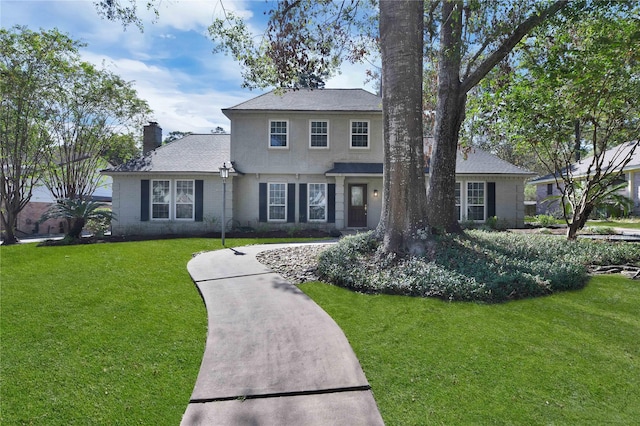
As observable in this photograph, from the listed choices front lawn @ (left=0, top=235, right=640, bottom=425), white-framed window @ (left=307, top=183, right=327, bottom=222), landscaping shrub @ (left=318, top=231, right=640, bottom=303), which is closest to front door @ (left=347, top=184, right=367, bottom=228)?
white-framed window @ (left=307, top=183, right=327, bottom=222)

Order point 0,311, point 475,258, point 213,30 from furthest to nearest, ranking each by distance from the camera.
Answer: point 213,30 < point 475,258 < point 0,311

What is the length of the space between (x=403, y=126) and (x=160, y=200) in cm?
1174

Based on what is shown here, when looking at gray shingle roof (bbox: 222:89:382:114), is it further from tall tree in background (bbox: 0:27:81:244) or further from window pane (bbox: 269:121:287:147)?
tall tree in background (bbox: 0:27:81:244)

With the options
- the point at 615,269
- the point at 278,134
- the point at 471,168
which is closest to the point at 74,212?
the point at 278,134

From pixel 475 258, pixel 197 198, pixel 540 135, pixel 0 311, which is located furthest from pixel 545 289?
pixel 197 198

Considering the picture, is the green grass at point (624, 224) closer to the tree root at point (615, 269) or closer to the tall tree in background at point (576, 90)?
Answer: the tall tree in background at point (576, 90)

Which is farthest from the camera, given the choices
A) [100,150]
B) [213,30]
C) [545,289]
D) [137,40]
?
[100,150]

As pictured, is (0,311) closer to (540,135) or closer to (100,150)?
(540,135)

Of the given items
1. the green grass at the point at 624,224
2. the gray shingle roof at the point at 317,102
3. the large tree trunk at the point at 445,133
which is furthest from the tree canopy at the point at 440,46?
the green grass at the point at 624,224

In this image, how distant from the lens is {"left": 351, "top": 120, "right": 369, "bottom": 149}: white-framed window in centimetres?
1521

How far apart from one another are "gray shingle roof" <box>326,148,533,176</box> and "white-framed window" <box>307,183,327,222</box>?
0.94 m

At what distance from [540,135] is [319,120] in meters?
8.49

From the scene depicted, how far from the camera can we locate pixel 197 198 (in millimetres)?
14688

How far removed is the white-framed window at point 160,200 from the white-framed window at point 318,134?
6.52m
